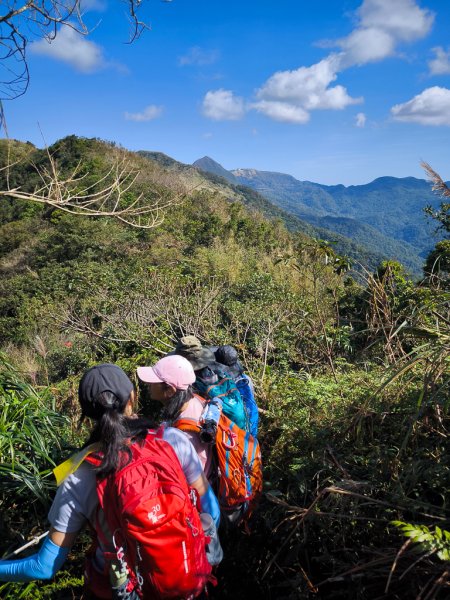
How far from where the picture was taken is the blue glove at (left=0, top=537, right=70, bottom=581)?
127 centimetres

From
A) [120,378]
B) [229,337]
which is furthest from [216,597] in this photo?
[229,337]

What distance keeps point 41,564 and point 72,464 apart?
321 mm

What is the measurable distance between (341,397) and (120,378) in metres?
2.06

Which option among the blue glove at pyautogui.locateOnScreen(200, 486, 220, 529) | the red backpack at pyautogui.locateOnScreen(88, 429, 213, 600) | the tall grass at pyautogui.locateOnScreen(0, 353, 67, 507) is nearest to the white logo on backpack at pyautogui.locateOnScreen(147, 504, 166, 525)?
the red backpack at pyautogui.locateOnScreen(88, 429, 213, 600)

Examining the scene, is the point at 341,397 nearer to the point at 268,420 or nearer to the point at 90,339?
the point at 268,420

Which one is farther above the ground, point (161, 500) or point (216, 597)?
point (161, 500)

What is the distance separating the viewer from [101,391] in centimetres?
133

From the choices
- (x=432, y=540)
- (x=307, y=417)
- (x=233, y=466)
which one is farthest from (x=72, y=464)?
(x=307, y=417)

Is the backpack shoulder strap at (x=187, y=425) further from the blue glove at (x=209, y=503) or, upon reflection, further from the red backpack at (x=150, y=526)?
the red backpack at (x=150, y=526)

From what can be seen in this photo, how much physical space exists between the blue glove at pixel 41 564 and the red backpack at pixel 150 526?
0.15 metres

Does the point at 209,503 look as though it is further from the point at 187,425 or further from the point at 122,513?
the point at 122,513

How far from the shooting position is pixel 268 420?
3.30 metres

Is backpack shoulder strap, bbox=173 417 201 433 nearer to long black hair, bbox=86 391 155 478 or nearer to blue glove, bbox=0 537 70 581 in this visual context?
long black hair, bbox=86 391 155 478

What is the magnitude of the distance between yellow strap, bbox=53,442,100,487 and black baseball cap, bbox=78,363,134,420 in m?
0.10
